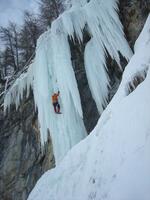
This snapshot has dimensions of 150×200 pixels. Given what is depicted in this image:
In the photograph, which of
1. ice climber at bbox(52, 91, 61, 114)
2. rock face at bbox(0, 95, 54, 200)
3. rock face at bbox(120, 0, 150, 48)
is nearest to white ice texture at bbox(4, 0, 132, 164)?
ice climber at bbox(52, 91, 61, 114)

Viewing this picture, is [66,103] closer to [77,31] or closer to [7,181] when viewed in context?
[77,31]

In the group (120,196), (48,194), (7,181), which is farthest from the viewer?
(7,181)

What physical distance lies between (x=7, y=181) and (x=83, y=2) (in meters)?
7.31

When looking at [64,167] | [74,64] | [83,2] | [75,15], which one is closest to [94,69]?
[74,64]

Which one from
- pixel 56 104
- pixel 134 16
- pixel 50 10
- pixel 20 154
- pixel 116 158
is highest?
pixel 50 10

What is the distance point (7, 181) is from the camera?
11070 millimetres

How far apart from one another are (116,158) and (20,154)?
7503 millimetres

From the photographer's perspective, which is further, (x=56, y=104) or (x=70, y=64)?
(x=70, y=64)

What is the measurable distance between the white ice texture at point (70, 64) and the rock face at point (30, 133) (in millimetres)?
468

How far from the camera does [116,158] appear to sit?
397cm

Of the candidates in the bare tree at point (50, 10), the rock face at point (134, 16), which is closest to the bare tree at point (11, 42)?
the bare tree at point (50, 10)

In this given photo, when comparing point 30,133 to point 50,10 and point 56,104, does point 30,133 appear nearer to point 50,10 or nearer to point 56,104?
point 56,104

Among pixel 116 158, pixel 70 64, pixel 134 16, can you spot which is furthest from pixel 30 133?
pixel 116 158

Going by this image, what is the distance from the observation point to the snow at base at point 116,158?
3326 mm
